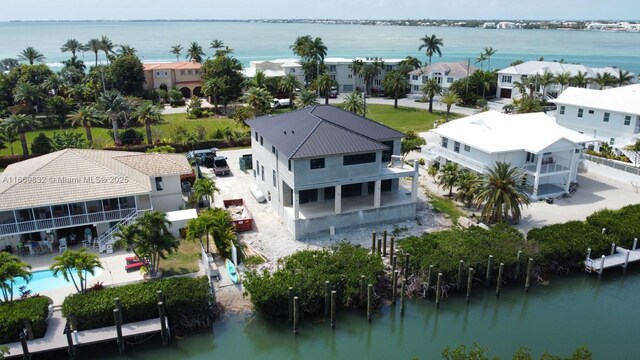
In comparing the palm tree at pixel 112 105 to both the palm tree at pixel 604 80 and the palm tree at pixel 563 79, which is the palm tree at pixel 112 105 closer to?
the palm tree at pixel 563 79

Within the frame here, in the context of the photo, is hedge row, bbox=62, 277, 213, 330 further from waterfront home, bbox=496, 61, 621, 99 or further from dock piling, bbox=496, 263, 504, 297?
waterfront home, bbox=496, 61, 621, 99

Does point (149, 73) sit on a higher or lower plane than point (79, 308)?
higher

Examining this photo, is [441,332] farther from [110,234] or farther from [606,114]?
[606,114]

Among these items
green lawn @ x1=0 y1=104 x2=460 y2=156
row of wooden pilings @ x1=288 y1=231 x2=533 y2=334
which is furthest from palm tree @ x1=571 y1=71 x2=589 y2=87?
row of wooden pilings @ x1=288 y1=231 x2=533 y2=334

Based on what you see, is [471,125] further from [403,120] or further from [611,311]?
[403,120]

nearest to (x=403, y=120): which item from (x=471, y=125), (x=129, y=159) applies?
(x=471, y=125)

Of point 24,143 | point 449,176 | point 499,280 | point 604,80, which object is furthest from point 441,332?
point 604,80

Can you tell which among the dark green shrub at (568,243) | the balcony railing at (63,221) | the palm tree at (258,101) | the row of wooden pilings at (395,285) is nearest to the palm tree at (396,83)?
the palm tree at (258,101)
